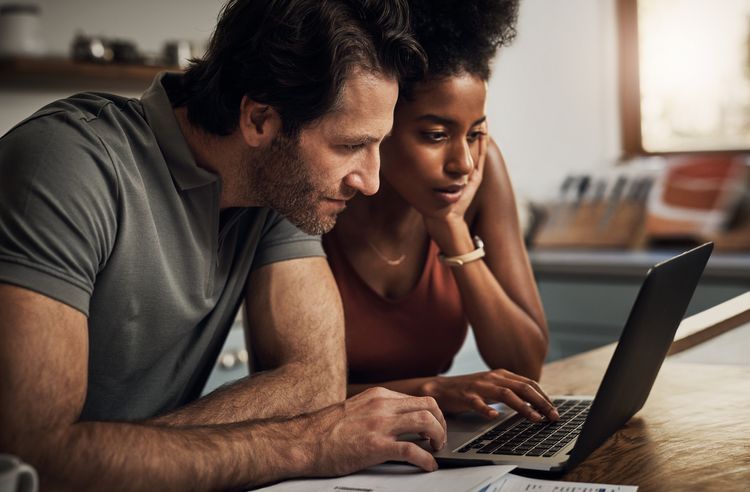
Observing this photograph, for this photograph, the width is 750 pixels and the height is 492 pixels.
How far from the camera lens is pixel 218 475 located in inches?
36.7

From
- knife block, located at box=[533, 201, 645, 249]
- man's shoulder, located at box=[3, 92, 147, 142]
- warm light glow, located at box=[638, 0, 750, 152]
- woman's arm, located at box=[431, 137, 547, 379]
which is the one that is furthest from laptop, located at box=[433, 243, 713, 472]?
warm light glow, located at box=[638, 0, 750, 152]

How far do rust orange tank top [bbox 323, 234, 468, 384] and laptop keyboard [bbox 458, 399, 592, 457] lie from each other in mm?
421

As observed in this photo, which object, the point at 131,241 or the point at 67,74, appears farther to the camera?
the point at 67,74

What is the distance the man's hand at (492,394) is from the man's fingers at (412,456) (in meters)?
0.23

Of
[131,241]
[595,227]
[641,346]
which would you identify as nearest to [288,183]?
[131,241]

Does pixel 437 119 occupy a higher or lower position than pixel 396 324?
higher

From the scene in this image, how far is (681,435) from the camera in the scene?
3.67ft

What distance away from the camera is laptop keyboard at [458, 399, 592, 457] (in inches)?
39.9

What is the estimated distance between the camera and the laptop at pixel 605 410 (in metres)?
0.95

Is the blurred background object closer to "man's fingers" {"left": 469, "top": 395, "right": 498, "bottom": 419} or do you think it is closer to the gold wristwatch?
the gold wristwatch

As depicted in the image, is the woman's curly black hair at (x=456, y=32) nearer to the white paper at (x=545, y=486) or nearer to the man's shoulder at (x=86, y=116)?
the man's shoulder at (x=86, y=116)

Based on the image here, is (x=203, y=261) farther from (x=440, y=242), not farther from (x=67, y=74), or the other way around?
(x=67, y=74)

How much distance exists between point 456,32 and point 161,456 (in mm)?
860

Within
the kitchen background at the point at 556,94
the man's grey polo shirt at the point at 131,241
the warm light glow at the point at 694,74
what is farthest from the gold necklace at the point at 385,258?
the warm light glow at the point at 694,74
